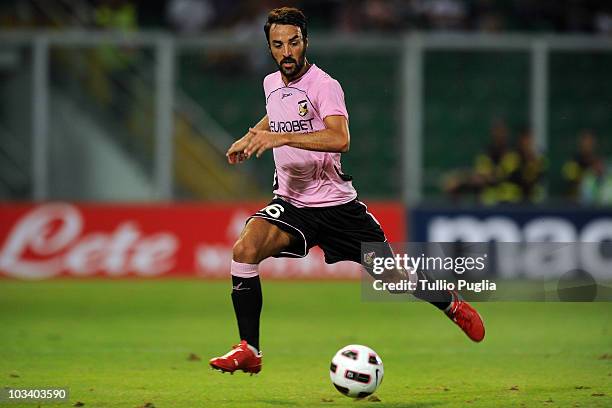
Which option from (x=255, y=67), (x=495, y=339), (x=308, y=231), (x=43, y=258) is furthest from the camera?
(x=255, y=67)

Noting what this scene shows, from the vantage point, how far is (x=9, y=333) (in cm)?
1053

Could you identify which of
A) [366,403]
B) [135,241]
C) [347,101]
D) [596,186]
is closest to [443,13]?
[347,101]

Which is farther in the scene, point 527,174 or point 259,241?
point 527,174

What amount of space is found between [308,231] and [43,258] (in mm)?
8986

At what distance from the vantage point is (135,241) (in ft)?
52.2

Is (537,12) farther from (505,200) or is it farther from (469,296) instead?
(469,296)

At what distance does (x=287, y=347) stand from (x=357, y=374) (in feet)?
10.5

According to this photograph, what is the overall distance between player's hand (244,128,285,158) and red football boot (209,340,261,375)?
125 cm

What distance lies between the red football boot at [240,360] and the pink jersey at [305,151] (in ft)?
3.56

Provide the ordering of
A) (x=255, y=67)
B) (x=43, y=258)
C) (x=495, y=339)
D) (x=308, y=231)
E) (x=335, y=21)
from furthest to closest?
(x=335, y=21) → (x=255, y=67) → (x=43, y=258) → (x=495, y=339) → (x=308, y=231)

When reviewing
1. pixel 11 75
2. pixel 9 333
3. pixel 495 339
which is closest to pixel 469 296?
pixel 495 339

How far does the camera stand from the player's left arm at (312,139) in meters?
6.75

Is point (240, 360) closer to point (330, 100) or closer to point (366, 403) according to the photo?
point (366, 403)
